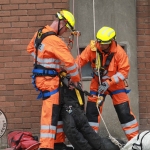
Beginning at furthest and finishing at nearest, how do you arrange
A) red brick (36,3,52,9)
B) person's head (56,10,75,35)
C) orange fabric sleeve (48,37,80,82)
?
red brick (36,3,52,9) < person's head (56,10,75,35) < orange fabric sleeve (48,37,80,82)

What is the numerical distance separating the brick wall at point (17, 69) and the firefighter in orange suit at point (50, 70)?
1293 millimetres

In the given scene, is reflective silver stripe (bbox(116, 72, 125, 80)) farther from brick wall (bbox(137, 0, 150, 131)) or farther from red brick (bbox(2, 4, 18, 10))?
red brick (bbox(2, 4, 18, 10))

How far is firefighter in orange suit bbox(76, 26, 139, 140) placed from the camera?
6.30 meters

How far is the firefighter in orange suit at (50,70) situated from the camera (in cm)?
580

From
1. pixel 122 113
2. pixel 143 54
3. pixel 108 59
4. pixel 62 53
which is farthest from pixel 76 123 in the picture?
pixel 143 54

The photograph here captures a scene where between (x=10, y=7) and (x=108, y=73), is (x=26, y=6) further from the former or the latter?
(x=108, y=73)

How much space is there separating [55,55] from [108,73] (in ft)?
3.20

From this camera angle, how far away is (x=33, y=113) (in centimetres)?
730

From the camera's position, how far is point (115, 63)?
6.38 metres

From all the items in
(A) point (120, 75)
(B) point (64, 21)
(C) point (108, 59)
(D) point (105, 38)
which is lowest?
(A) point (120, 75)

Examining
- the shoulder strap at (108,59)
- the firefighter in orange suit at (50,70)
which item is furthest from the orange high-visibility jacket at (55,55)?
the shoulder strap at (108,59)

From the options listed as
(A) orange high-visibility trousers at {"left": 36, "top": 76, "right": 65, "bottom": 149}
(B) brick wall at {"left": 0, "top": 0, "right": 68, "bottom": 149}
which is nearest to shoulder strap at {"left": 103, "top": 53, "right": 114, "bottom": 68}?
(A) orange high-visibility trousers at {"left": 36, "top": 76, "right": 65, "bottom": 149}

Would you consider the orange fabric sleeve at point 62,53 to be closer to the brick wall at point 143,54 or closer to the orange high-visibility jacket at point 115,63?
the orange high-visibility jacket at point 115,63

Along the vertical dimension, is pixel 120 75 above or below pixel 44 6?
below
